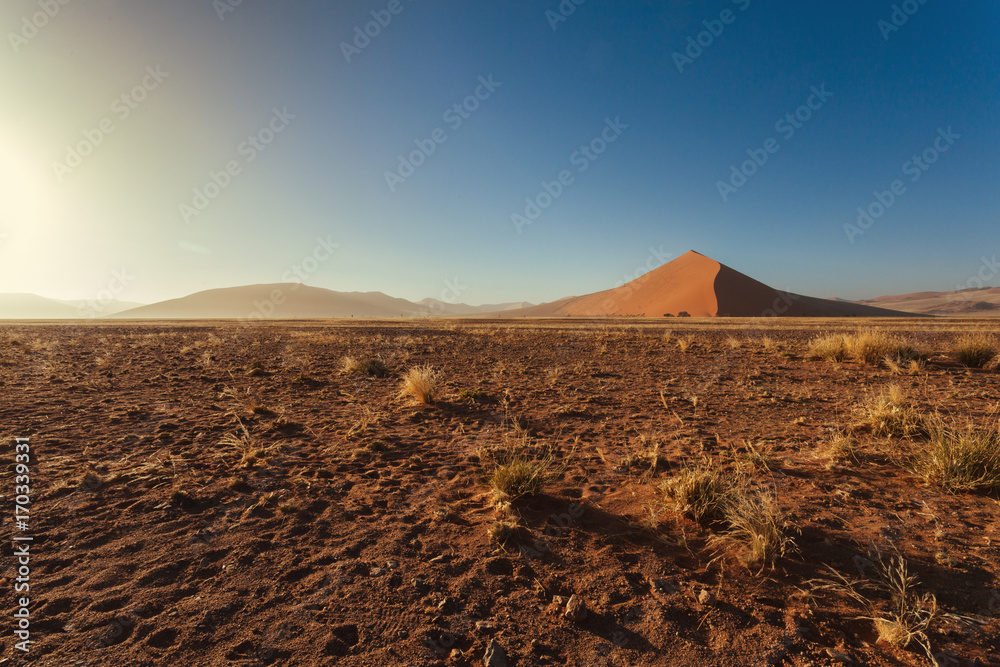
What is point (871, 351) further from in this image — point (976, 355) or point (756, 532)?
point (756, 532)

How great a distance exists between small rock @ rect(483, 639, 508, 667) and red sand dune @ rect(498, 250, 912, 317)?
6328 centimetres

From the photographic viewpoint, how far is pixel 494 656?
181 centimetres

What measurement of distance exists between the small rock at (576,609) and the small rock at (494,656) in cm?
41

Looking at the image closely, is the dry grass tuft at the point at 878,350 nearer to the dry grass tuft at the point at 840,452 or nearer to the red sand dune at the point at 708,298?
the dry grass tuft at the point at 840,452

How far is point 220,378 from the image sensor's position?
8.44 m

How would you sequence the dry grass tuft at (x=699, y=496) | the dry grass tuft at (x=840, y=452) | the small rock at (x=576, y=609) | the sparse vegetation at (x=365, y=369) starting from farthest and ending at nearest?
the sparse vegetation at (x=365, y=369) < the dry grass tuft at (x=840, y=452) < the dry grass tuft at (x=699, y=496) < the small rock at (x=576, y=609)

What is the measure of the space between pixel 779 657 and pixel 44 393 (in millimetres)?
10318

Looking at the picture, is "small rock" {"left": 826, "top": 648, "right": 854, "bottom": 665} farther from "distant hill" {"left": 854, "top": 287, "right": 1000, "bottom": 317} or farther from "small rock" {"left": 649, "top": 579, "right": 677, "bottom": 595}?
"distant hill" {"left": 854, "top": 287, "right": 1000, "bottom": 317}

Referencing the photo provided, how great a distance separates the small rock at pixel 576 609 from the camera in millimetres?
2027

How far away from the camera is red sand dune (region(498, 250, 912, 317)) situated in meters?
59.2

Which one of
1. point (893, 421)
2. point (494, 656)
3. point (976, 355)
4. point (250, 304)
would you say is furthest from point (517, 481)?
point (250, 304)

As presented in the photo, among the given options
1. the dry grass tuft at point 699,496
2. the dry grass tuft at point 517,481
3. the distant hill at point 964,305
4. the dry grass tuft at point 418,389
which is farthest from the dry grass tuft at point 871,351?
the distant hill at point 964,305

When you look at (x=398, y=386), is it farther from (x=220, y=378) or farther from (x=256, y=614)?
(x=256, y=614)

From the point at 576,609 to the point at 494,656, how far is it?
50 cm
